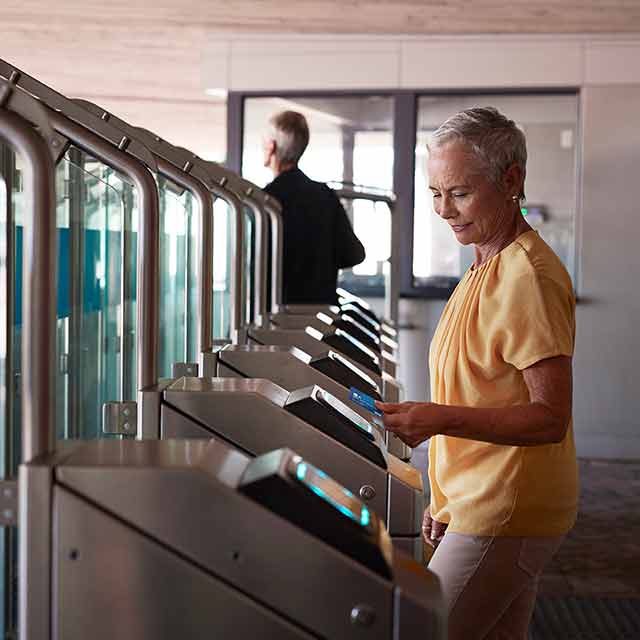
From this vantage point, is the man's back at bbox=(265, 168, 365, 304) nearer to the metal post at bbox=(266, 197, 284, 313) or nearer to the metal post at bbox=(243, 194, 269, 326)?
the metal post at bbox=(266, 197, 284, 313)

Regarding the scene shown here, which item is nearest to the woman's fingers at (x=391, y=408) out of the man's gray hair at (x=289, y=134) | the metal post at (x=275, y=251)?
the metal post at (x=275, y=251)

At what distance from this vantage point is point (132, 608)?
1.05 m

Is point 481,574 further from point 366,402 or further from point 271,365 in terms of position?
point 271,365

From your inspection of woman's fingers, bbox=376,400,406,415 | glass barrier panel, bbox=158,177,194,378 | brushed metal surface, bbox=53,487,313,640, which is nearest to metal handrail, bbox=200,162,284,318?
glass barrier panel, bbox=158,177,194,378

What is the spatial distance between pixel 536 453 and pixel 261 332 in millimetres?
1134

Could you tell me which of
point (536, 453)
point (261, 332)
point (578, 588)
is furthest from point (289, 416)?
point (578, 588)

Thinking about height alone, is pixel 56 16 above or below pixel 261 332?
above

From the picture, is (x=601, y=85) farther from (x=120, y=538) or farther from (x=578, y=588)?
(x=120, y=538)

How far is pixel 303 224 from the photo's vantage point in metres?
3.73

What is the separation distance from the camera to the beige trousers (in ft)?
5.29

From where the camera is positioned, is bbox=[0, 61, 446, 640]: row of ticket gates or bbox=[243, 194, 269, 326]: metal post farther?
bbox=[243, 194, 269, 326]: metal post

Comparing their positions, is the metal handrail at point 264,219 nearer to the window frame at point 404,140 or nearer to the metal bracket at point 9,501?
the metal bracket at point 9,501

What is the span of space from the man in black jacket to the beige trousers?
2.18m

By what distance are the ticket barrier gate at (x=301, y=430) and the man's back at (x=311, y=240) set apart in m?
1.99
